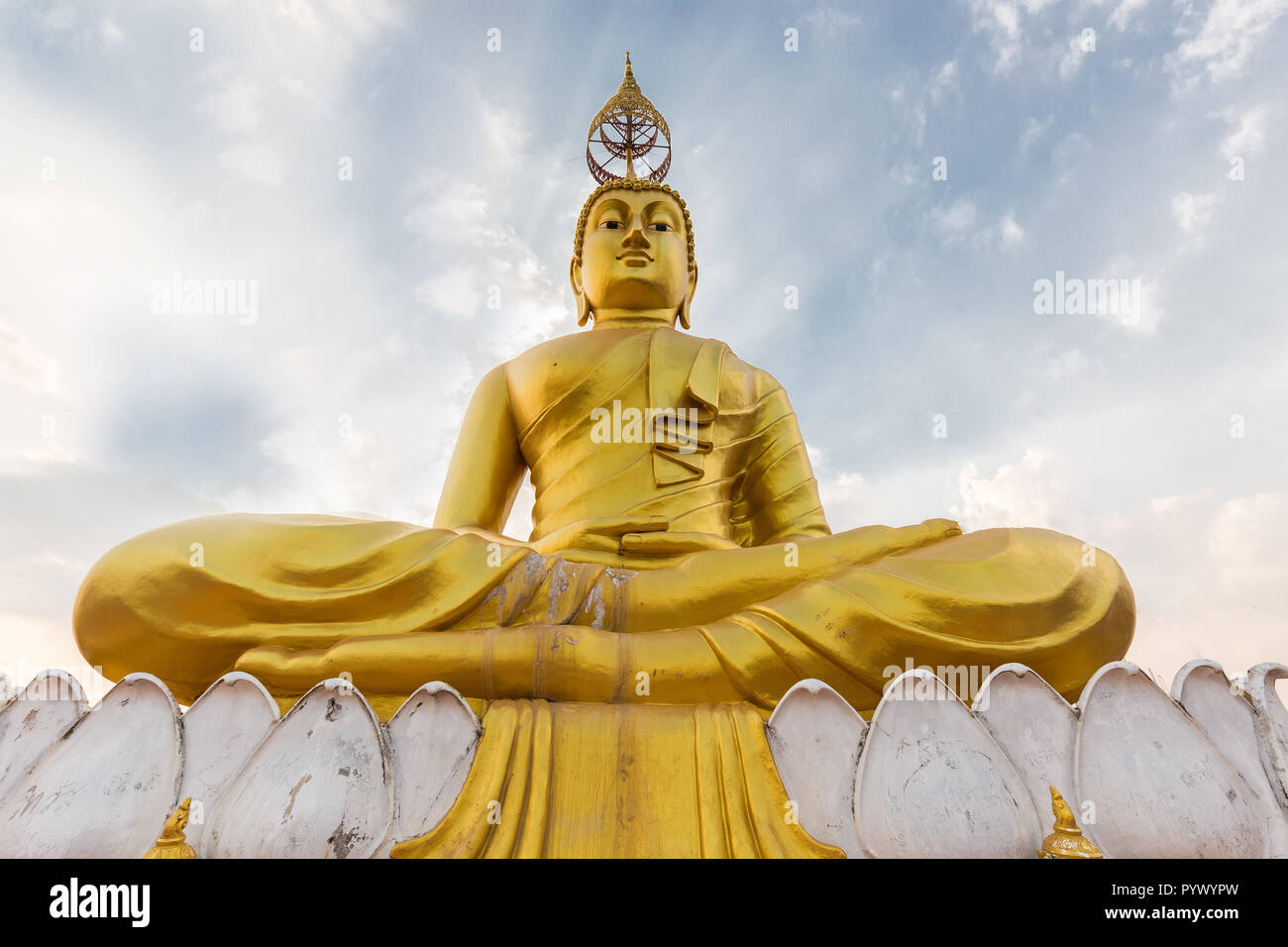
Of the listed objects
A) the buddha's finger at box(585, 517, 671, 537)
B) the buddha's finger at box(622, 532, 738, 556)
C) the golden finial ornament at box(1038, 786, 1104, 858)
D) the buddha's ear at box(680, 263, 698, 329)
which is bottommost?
the golden finial ornament at box(1038, 786, 1104, 858)

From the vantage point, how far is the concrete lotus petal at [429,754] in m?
2.02

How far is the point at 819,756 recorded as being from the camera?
6.83 feet

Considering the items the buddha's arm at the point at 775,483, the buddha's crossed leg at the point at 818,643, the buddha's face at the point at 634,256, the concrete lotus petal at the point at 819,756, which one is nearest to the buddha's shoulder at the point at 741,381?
the buddha's arm at the point at 775,483

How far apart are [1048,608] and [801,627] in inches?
33.1

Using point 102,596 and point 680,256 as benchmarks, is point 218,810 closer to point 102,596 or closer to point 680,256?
point 102,596

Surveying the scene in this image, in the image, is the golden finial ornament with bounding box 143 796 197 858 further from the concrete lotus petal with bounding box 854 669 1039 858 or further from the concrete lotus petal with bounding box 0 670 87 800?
the concrete lotus petal with bounding box 854 669 1039 858

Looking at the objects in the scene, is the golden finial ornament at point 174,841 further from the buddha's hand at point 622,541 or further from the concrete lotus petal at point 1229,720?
the concrete lotus petal at point 1229,720

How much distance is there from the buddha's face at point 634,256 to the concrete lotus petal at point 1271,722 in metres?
3.32

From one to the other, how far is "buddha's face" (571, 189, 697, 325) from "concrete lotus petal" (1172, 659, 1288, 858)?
10.6ft

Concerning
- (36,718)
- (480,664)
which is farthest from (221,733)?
(480,664)

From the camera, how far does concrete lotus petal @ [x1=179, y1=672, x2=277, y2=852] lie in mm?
2039

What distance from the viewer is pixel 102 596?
2762mm

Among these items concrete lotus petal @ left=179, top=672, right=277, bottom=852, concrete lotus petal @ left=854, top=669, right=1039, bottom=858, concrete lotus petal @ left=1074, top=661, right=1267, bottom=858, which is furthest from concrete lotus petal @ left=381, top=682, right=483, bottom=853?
concrete lotus petal @ left=1074, top=661, right=1267, bottom=858
